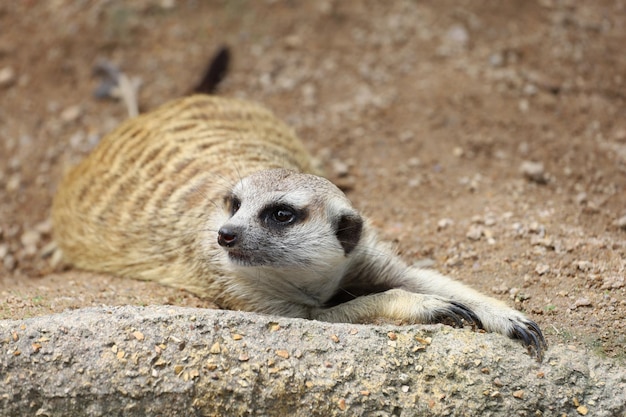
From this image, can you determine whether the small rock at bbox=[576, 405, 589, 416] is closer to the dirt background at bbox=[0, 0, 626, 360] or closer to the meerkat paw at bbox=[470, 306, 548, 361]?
the meerkat paw at bbox=[470, 306, 548, 361]

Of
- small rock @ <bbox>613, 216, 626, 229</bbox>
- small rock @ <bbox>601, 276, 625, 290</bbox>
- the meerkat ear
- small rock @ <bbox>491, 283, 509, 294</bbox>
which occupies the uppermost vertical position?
the meerkat ear

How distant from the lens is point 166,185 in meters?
3.03

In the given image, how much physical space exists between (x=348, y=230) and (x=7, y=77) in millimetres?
2994

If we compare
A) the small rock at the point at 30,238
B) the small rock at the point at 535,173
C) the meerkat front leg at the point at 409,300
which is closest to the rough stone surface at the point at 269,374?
the meerkat front leg at the point at 409,300

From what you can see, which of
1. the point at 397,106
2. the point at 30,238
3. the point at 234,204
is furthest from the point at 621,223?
the point at 30,238

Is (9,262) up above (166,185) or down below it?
below

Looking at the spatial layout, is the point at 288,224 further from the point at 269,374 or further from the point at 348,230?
the point at 269,374

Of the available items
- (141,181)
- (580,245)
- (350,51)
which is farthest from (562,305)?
(350,51)

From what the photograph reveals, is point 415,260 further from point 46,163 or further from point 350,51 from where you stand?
point 46,163

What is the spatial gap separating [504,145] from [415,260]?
3.94 ft

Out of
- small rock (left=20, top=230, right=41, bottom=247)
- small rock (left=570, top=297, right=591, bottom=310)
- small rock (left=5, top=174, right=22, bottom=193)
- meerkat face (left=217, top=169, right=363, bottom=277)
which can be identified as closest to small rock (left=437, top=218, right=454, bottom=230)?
meerkat face (left=217, top=169, right=363, bottom=277)

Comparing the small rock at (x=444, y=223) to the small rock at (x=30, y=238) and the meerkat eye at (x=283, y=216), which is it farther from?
the small rock at (x=30, y=238)

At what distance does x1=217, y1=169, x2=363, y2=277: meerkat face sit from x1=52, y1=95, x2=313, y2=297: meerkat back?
0.30m

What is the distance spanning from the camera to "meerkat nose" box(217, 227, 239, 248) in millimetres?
2283
